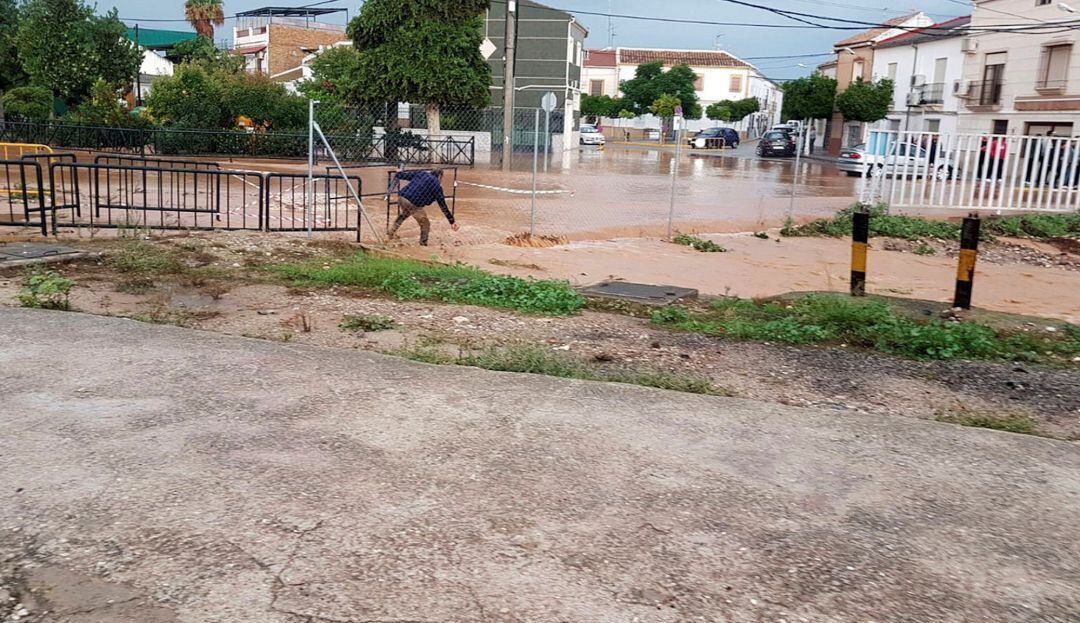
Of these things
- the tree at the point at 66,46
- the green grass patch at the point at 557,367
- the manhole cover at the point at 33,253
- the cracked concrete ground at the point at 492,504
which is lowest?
the cracked concrete ground at the point at 492,504

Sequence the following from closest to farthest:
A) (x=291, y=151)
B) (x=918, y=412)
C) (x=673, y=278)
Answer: (x=918, y=412)
(x=673, y=278)
(x=291, y=151)

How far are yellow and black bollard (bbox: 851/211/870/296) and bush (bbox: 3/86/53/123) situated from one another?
31.2m

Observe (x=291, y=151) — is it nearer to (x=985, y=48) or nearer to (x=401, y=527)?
(x=401, y=527)

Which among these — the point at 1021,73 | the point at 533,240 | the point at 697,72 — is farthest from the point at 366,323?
the point at 697,72

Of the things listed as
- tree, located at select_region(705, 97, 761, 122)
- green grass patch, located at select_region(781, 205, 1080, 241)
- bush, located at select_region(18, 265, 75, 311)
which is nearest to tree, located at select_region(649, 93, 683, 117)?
tree, located at select_region(705, 97, 761, 122)

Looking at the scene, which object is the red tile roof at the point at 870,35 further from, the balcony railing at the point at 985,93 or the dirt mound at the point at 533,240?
the dirt mound at the point at 533,240

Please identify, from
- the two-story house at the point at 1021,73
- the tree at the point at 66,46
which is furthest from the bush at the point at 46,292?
the two-story house at the point at 1021,73

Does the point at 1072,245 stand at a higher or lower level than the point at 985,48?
lower

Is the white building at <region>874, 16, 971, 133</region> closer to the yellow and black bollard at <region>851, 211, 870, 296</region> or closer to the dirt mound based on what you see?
the dirt mound

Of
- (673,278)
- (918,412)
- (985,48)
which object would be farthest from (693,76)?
(918,412)

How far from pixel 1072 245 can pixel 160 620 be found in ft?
55.3

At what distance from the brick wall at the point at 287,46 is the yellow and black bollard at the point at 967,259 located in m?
64.3

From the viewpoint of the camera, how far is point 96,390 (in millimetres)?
5492

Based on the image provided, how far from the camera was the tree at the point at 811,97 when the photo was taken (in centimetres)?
6078
